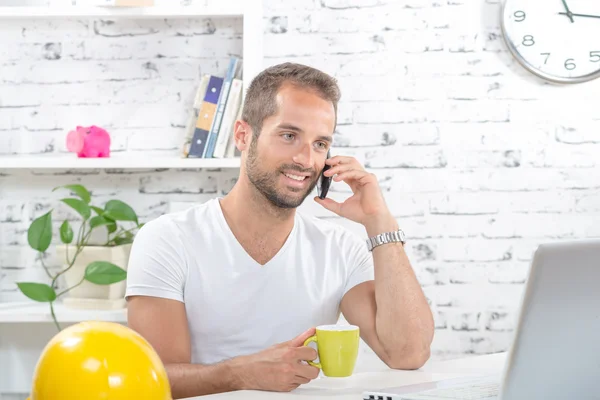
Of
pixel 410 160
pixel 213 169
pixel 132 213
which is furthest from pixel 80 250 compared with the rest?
pixel 410 160

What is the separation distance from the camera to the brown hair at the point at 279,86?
1880 millimetres

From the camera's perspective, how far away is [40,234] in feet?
8.12

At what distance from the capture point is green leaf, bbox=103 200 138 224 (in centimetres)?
247

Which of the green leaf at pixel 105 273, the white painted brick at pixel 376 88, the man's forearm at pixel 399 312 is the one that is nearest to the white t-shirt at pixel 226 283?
the man's forearm at pixel 399 312

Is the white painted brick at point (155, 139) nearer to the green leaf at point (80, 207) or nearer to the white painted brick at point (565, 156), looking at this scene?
the green leaf at point (80, 207)

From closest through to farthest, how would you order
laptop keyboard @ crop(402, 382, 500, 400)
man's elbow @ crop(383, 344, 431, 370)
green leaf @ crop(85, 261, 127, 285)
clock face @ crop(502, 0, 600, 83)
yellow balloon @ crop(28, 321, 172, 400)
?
yellow balloon @ crop(28, 321, 172, 400) → laptop keyboard @ crop(402, 382, 500, 400) → man's elbow @ crop(383, 344, 431, 370) → green leaf @ crop(85, 261, 127, 285) → clock face @ crop(502, 0, 600, 83)

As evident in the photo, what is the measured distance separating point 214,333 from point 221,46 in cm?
130

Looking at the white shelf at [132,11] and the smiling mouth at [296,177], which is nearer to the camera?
the smiling mouth at [296,177]

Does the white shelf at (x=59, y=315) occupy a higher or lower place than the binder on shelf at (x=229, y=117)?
lower

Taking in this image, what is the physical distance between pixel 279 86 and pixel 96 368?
117cm

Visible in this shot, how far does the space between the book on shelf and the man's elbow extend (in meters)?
1.09

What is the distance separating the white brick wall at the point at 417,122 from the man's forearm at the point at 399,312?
97cm

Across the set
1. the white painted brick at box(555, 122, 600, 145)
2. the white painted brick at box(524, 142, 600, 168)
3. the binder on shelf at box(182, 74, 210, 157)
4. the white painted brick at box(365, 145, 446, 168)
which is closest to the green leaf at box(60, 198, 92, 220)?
the binder on shelf at box(182, 74, 210, 157)

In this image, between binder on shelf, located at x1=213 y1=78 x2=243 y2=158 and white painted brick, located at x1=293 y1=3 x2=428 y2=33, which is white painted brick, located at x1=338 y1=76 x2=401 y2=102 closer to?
white painted brick, located at x1=293 y1=3 x2=428 y2=33
